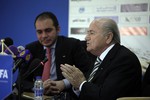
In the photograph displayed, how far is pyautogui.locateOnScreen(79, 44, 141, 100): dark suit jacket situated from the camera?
5.70 feet

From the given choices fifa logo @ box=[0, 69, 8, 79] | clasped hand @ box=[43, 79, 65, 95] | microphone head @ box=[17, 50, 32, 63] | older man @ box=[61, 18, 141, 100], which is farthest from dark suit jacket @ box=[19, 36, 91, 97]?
fifa logo @ box=[0, 69, 8, 79]

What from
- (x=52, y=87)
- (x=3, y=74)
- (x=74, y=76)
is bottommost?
(x=52, y=87)

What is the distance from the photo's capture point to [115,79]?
175 cm

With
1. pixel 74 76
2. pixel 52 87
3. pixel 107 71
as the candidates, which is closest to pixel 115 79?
pixel 107 71

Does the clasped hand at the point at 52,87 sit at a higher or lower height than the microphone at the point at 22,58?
lower

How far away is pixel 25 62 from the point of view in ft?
5.22

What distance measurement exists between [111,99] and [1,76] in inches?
27.8

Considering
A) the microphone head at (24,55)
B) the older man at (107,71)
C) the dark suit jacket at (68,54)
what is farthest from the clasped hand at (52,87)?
the microphone head at (24,55)

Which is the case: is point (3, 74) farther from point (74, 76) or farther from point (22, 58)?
point (74, 76)

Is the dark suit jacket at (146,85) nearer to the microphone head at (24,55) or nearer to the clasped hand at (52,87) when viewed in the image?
the clasped hand at (52,87)

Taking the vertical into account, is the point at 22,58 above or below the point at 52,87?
above

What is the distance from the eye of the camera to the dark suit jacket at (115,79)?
5.70 ft

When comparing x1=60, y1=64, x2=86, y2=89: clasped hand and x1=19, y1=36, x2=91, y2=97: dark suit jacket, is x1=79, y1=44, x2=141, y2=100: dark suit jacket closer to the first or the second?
x1=60, y1=64, x2=86, y2=89: clasped hand

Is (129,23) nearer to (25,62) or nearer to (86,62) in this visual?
(86,62)
